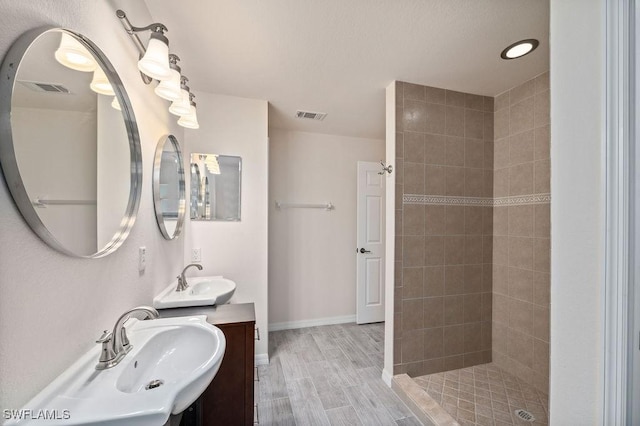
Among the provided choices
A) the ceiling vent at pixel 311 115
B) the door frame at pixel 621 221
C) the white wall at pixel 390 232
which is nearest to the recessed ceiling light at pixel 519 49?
the white wall at pixel 390 232

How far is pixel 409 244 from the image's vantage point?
2.08 m

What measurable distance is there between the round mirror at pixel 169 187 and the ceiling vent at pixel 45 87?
2.61 ft

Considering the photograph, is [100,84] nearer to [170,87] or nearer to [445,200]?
[170,87]

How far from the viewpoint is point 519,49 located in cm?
164

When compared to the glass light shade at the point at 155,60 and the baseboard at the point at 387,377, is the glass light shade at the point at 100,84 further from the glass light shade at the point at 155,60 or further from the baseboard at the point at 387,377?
the baseboard at the point at 387,377

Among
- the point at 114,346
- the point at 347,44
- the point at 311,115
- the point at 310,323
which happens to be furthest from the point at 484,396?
the point at 311,115

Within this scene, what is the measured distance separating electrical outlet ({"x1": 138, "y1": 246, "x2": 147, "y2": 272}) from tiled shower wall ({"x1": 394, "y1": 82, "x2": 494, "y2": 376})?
1.72m

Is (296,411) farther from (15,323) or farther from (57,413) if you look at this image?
(15,323)

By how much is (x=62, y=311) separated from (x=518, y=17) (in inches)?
95.5

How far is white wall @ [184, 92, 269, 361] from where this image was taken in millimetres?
2293

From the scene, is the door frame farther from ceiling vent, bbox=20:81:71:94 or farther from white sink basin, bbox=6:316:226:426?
ceiling vent, bbox=20:81:71:94

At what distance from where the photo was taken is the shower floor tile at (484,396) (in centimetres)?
168

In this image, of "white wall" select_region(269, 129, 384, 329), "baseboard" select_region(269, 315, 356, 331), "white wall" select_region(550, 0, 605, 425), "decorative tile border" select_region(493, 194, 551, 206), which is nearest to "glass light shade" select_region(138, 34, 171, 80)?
"white wall" select_region(550, 0, 605, 425)

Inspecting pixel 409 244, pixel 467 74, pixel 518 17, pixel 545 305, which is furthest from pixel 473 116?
pixel 545 305
